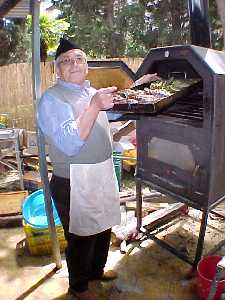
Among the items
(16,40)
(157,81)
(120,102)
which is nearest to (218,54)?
(157,81)

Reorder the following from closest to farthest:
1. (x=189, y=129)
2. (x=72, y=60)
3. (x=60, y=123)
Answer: (x=60, y=123) → (x=72, y=60) → (x=189, y=129)

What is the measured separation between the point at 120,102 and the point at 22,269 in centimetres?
200

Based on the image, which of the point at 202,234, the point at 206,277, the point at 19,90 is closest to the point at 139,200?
the point at 202,234

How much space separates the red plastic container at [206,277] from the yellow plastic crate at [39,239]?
1.39 m

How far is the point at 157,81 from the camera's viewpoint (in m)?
2.85

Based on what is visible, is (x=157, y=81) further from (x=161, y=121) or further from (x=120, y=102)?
(x=120, y=102)

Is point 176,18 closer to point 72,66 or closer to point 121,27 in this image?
point 121,27

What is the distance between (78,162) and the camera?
7.64 ft

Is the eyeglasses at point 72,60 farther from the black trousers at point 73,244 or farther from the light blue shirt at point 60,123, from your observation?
the black trousers at point 73,244

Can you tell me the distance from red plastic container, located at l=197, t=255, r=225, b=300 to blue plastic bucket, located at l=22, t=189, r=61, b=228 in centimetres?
143

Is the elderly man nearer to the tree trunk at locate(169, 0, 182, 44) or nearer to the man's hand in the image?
the man's hand

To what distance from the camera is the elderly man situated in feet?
6.84

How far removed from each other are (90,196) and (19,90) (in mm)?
6680

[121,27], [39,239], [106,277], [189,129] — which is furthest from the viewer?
[121,27]
